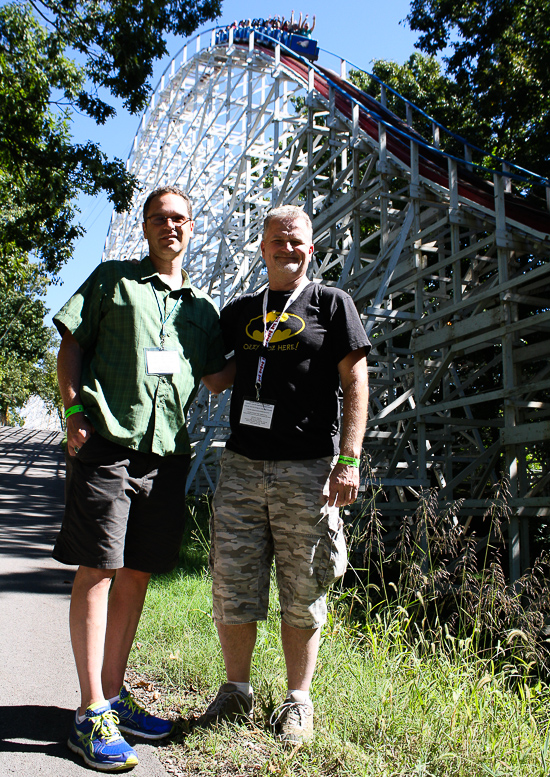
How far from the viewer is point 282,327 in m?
2.60

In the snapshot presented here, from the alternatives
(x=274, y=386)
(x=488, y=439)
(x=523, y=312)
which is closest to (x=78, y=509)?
(x=274, y=386)

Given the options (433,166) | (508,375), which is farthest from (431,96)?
(508,375)

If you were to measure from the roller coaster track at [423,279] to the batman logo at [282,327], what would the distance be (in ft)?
4.48

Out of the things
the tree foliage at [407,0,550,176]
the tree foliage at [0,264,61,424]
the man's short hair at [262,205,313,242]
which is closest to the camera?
the man's short hair at [262,205,313,242]

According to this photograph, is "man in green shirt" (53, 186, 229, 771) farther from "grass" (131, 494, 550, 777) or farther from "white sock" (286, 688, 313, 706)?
"white sock" (286, 688, 313, 706)

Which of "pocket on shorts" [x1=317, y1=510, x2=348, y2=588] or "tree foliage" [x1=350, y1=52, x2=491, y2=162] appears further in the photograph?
"tree foliage" [x1=350, y1=52, x2=491, y2=162]

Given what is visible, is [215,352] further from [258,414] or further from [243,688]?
[243,688]

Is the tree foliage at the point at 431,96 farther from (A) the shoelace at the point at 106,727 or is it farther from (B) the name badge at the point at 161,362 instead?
(A) the shoelace at the point at 106,727

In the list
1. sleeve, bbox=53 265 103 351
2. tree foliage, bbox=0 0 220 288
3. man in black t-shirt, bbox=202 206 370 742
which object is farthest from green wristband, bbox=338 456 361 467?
tree foliage, bbox=0 0 220 288

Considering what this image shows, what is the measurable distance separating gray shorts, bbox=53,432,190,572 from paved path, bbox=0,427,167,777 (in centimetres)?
66

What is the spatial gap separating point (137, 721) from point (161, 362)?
139 cm

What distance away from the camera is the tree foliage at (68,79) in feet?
32.4

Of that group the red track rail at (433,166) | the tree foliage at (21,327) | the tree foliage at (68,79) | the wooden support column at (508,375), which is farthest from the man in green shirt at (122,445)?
the tree foliage at (21,327)

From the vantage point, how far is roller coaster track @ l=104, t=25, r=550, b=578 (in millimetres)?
6883
